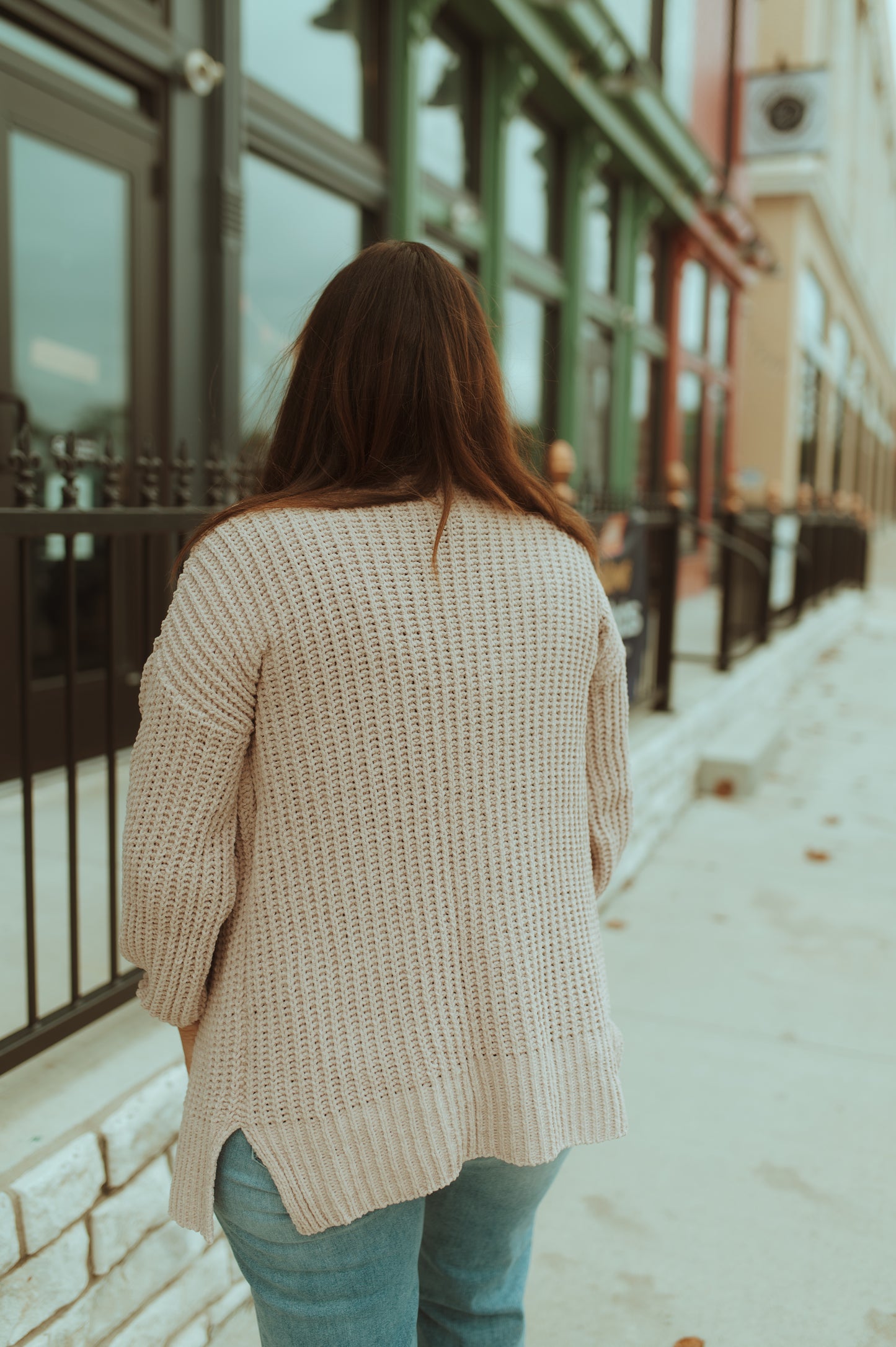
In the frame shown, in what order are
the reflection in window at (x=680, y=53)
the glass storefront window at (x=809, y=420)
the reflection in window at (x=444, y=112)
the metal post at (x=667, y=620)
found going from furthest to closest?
1. the glass storefront window at (x=809, y=420)
2. the reflection in window at (x=680, y=53)
3. the reflection in window at (x=444, y=112)
4. the metal post at (x=667, y=620)

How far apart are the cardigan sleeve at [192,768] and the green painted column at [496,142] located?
307 inches

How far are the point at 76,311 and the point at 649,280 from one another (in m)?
9.90

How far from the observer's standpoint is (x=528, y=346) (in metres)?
10.1

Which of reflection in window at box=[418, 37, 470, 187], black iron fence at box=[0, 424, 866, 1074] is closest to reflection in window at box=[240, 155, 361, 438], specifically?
black iron fence at box=[0, 424, 866, 1074]

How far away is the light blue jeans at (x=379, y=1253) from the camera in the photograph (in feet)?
4.42

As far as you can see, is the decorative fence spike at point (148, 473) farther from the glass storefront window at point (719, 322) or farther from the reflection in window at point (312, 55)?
the glass storefront window at point (719, 322)

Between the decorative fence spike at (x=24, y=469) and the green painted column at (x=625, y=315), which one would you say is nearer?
the decorative fence spike at (x=24, y=469)

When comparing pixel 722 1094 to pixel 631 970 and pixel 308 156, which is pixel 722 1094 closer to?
pixel 631 970

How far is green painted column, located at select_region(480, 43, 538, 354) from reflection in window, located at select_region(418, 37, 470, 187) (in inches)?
6.0

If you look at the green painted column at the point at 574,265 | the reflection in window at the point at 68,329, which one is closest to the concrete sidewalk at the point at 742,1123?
the reflection in window at the point at 68,329

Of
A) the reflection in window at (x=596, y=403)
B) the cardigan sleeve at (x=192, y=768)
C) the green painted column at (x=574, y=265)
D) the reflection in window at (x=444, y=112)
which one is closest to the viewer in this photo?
the cardigan sleeve at (x=192, y=768)

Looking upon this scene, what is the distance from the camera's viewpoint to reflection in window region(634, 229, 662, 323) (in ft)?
42.4

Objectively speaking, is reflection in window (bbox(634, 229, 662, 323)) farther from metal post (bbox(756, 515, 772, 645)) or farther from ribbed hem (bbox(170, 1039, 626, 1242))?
ribbed hem (bbox(170, 1039, 626, 1242))

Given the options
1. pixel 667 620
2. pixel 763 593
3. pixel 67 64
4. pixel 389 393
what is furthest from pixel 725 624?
pixel 389 393
